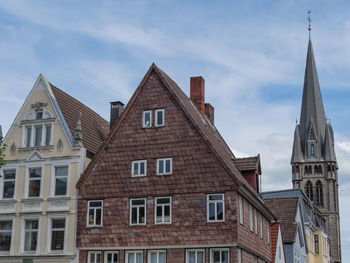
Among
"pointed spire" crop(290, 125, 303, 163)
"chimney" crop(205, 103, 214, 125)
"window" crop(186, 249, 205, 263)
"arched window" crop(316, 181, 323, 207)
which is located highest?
"pointed spire" crop(290, 125, 303, 163)

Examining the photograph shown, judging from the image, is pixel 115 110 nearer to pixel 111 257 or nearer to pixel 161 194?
pixel 161 194

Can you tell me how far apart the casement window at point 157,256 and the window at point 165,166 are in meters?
4.46

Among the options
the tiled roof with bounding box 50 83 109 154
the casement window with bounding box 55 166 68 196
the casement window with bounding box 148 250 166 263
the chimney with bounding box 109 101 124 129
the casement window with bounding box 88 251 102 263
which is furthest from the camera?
the chimney with bounding box 109 101 124 129

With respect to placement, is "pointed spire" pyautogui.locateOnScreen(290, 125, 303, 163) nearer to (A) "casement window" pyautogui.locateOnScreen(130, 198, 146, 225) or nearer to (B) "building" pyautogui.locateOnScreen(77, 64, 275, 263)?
(B) "building" pyautogui.locateOnScreen(77, 64, 275, 263)

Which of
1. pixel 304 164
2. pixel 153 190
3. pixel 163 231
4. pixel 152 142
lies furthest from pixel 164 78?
pixel 304 164

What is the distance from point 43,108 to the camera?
37.8m

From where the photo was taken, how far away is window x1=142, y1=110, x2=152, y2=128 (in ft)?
117

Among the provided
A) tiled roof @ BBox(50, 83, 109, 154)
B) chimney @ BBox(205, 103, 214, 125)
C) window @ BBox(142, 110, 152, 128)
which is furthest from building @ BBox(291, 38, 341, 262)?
window @ BBox(142, 110, 152, 128)

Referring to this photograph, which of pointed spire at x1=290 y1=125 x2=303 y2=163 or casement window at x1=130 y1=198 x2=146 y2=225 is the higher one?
pointed spire at x1=290 y1=125 x2=303 y2=163

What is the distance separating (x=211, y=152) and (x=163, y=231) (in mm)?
5138

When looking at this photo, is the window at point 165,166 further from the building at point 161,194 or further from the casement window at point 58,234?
the casement window at point 58,234

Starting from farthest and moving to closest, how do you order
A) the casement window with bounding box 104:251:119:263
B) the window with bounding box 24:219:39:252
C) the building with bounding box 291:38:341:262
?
the building with bounding box 291:38:341:262 < the window with bounding box 24:219:39:252 < the casement window with bounding box 104:251:119:263

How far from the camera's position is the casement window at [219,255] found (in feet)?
106

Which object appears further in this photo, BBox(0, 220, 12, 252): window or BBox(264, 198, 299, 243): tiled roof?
BBox(264, 198, 299, 243): tiled roof
